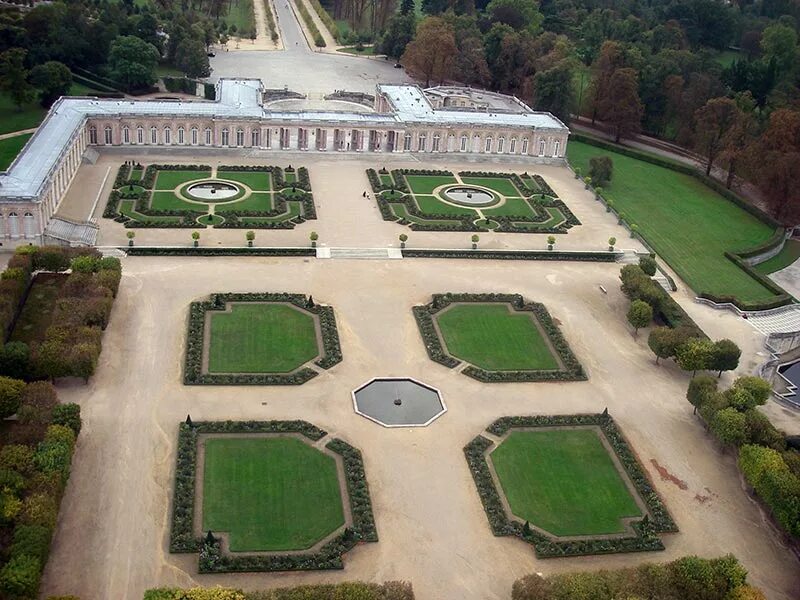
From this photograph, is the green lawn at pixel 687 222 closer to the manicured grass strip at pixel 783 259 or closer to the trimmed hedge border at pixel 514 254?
the manicured grass strip at pixel 783 259

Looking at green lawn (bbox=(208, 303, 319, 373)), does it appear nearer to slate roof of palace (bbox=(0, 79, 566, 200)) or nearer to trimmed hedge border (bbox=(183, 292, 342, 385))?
trimmed hedge border (bbox=(183, 292, 342, 385))

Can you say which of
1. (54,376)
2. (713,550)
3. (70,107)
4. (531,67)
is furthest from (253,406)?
(531,67)

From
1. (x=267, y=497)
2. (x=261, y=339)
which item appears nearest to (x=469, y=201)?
(x=261, y=339)

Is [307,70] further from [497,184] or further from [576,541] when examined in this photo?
[576,541]

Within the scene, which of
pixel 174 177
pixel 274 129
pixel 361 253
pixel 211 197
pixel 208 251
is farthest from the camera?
pixel 274 129

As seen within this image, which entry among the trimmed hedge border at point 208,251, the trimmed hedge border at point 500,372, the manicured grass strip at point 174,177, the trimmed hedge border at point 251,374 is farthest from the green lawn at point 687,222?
the manicured grass strip at point 174,177

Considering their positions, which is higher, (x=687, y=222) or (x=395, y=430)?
(x=687, y=222)
